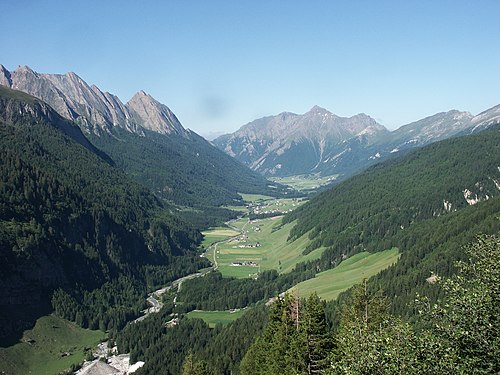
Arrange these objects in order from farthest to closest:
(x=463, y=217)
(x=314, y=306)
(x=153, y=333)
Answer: (x=463, y=217) < (x=153, y=333) < (x=314, y=306)

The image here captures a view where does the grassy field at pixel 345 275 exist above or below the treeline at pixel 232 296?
below

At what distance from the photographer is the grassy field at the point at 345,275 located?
526 ft

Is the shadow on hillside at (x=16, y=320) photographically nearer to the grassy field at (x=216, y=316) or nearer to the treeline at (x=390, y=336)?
the grassy field at (x=216, y=316)

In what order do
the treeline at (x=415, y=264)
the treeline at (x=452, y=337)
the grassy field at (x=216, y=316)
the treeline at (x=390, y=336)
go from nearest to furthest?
the treeline at (x=452, y=337), the treeline at (x=390, y=336), the treeline at (x=415, y=264), the grassy field at (x=216, y=316)

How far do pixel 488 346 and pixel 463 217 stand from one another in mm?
160135

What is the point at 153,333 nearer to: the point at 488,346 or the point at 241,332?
the point at 241,332

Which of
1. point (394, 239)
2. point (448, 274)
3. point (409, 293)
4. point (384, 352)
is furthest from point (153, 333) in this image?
point (384, 352)

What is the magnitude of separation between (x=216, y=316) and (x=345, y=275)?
172 feet

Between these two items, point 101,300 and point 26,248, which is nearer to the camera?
point 26,248

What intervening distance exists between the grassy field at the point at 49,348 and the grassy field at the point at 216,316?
35542 mm

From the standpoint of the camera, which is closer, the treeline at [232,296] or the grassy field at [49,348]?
the grassy field at [49,348]

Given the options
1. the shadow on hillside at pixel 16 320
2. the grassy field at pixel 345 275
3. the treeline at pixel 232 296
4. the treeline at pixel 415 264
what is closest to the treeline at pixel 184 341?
the treeline at pixel 232 296

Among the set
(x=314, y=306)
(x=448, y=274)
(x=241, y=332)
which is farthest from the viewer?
(x=448, y=274)

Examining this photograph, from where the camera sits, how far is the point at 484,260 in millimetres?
24359
